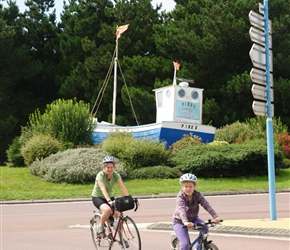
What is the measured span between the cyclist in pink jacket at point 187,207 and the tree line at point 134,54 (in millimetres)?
40209

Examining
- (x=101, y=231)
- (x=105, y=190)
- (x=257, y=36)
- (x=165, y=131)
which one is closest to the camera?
(x=105, y=190)

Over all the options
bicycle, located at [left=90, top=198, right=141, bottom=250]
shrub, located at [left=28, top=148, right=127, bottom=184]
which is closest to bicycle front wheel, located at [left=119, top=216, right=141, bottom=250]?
bicycle, located at [left=90, top=198, right=141, bottom=250]

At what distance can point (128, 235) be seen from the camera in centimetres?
1006

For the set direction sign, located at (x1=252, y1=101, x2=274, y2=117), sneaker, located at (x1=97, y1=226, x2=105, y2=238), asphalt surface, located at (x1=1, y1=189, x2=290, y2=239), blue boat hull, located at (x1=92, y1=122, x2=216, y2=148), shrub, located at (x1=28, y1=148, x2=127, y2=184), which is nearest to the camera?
sneaker, located at (x1=97, y1=226, x2=105, y2=238)

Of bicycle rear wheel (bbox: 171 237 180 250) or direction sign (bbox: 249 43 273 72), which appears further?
direction sign (bbox: 249 43 273 72)

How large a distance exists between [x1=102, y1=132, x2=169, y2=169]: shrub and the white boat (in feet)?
12.1

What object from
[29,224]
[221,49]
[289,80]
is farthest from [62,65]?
[29,224]

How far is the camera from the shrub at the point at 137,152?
3095cm

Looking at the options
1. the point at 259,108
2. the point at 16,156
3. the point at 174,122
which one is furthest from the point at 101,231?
the point at 16,156

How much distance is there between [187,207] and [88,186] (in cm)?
1990

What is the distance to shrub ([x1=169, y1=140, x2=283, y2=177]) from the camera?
97.9 ft

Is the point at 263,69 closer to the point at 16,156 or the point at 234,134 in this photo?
the point at 16,156

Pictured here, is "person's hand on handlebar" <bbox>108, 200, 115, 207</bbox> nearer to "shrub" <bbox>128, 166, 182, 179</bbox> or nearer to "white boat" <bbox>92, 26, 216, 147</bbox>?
"shrub" <bbox>128, 166, 182, 179</bbox>

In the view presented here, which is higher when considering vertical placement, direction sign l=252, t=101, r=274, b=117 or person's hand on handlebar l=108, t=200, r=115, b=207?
direction sign l=252, t=101, r=274, b=117
